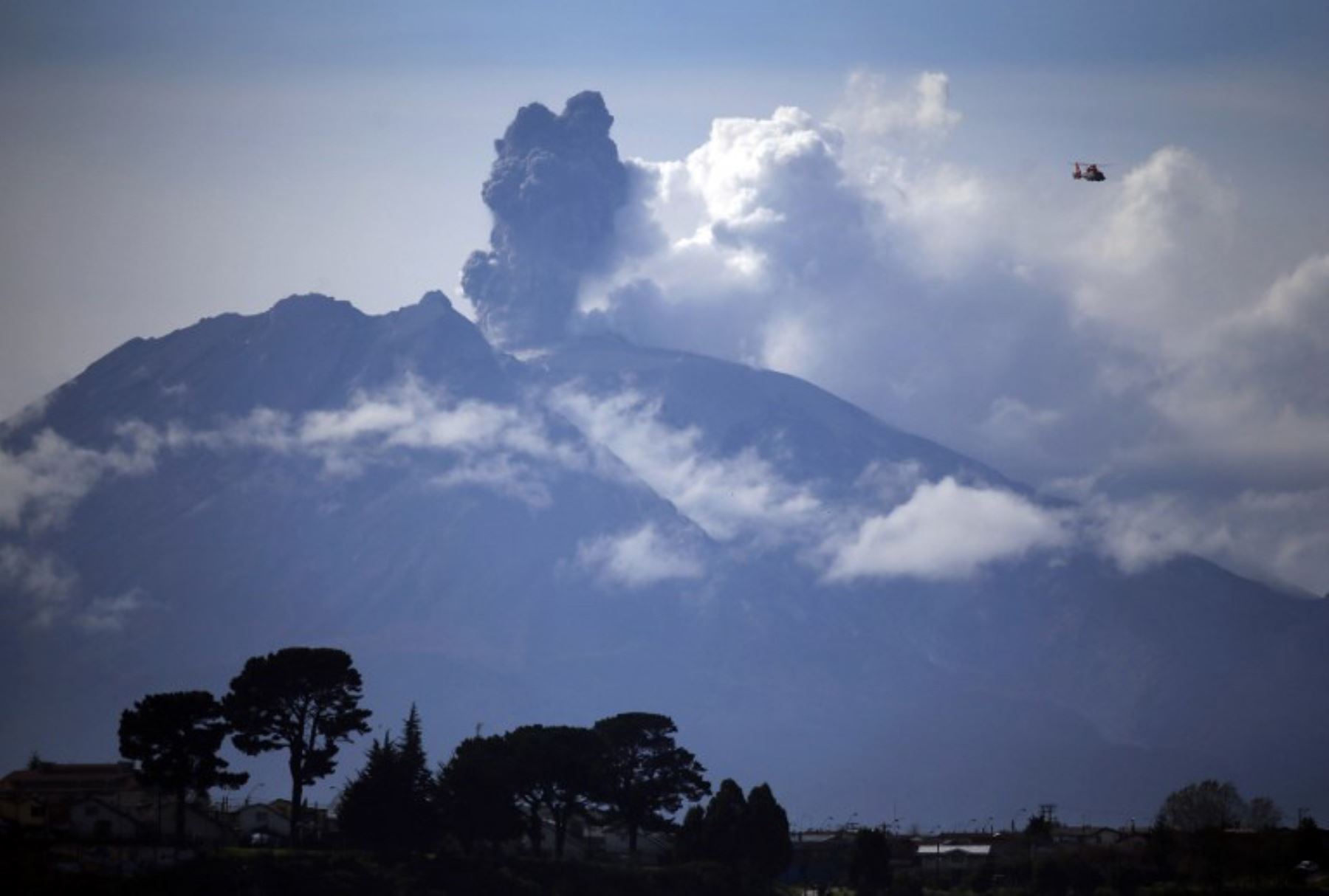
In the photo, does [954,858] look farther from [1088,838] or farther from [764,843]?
[764,843]

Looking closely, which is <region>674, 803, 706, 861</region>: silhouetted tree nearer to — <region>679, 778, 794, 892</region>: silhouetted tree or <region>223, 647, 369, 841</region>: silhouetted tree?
<region>679, 778, 794, 892</region>: silhouetted tree

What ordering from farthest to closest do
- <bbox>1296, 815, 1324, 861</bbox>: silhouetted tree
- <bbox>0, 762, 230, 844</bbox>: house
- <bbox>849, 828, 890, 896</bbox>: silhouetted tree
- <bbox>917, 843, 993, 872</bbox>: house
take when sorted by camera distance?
<bbox>917, 843, 993, 872</bbox>: house < <bbox>1296, 815, 1324, 861</bbox>: silhouetted tree < <bbox>849, 828, 890, 896</bbox>: silhouetted tree < <bbox>0, 762, 230, 844</bbox>: house

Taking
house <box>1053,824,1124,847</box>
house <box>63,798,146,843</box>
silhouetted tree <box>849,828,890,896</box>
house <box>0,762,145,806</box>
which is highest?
house <box>0,762,145,806</box>

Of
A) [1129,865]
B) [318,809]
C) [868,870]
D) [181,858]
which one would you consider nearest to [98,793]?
[318,809]

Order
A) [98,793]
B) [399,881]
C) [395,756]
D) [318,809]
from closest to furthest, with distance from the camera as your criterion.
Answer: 1. [399,881]
2. [395,756]
3. [98,793]
4. [318,809]

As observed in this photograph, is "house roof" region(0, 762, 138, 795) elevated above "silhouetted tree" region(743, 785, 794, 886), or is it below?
→ above

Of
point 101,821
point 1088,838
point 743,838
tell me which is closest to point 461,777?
point 743,838

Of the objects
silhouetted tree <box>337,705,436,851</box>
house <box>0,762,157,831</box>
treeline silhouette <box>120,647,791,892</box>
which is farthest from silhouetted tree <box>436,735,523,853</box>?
house <box>0,762,157,831</box>

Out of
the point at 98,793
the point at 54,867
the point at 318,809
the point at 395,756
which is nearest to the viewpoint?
the point at 54,867

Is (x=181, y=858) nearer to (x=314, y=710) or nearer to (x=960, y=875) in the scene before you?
(x=314, y=710)
